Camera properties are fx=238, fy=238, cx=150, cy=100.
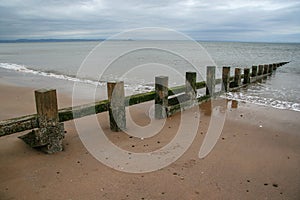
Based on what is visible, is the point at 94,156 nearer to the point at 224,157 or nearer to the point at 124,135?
the point at 124,135

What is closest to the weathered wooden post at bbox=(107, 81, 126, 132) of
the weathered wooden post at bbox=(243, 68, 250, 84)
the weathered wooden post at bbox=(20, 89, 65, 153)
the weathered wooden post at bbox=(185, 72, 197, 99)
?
A: the weathered wooden post at bbox=(20, 89, 65, 153)

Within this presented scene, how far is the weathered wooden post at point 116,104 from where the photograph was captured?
208 inches

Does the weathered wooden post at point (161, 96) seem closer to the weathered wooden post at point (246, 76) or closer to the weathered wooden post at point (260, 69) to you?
the weathered wooden post at point (246, 76)

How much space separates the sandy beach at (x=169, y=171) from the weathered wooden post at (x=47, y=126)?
18 centimetres

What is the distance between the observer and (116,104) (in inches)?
213

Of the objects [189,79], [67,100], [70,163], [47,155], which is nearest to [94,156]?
[70,163]

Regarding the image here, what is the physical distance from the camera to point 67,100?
948cm

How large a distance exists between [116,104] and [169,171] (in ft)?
6.83

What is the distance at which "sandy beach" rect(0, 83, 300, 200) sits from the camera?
135 inches

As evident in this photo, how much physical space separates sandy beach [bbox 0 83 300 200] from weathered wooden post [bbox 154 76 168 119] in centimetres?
68

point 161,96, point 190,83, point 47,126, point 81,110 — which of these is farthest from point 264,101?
point 47,126

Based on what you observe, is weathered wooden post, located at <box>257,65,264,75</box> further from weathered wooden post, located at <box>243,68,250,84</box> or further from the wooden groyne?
the wooden groyne

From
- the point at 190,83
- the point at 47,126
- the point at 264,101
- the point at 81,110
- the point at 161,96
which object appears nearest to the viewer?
the point at 47,126

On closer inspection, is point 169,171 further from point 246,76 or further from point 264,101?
point 246,76
